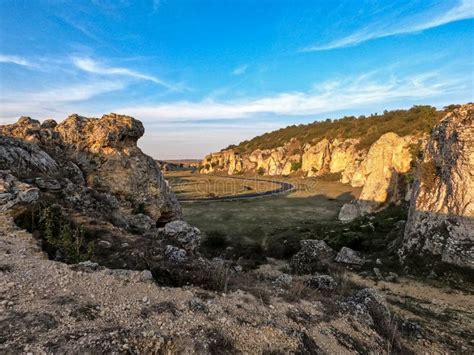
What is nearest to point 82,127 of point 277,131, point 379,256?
point 379,256

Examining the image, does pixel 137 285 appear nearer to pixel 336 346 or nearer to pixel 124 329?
pixel 124 329

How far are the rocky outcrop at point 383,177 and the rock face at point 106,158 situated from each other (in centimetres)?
2494

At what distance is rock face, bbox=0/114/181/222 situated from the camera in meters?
17.4

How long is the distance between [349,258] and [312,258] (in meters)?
2.76

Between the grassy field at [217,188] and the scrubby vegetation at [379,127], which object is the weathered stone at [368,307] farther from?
the scrubby vegetation at [379,127]

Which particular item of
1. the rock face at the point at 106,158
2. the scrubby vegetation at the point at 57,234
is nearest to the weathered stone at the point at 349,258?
the rock face at the point at 106,158

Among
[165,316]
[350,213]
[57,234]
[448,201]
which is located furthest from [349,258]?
[57,234]

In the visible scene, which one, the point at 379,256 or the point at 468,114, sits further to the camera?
the point at 379,256

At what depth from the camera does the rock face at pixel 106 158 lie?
17.4 m

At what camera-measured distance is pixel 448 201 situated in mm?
18562

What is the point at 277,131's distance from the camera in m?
181

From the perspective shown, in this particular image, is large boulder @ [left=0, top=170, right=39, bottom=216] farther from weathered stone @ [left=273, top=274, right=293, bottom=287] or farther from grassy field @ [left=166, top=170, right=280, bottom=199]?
grassy field @ [left=166, top=170, right=280, bottom=199]

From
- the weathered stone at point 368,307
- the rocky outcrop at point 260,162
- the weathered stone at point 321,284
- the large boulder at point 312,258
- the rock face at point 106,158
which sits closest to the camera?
the weathered stone at point 368,307

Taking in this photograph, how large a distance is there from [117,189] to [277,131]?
551 ft
